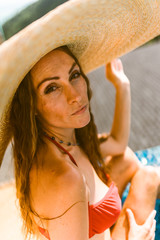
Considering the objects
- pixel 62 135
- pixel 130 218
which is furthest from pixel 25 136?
pixel 130 218

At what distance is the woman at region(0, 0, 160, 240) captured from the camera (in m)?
0.84

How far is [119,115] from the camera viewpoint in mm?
1900

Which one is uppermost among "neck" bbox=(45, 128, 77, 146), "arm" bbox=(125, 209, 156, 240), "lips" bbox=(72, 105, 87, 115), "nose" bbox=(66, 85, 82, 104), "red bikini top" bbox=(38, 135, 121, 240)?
"nose" bbox=(66, 85, 82, 104)

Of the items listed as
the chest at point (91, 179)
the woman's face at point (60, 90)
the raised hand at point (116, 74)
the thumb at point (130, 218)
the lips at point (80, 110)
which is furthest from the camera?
the raised hand at point (116, 74)

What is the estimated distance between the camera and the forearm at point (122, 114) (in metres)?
1.88

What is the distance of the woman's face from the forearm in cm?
75

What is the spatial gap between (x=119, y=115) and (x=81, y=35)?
0.90m

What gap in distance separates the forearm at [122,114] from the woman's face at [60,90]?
2.46 ft

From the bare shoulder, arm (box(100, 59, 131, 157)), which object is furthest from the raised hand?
the bare shoulder

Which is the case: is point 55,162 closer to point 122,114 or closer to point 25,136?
point 25,136

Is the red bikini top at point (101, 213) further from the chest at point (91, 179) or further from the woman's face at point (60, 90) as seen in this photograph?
the woman's face at point (60, 90)

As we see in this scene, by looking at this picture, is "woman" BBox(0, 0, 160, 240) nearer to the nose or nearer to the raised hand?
the nose

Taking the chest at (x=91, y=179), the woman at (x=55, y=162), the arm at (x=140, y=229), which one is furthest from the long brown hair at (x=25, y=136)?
the arm at (x=140, y=229)

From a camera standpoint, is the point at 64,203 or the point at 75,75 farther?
the point at 75,75
